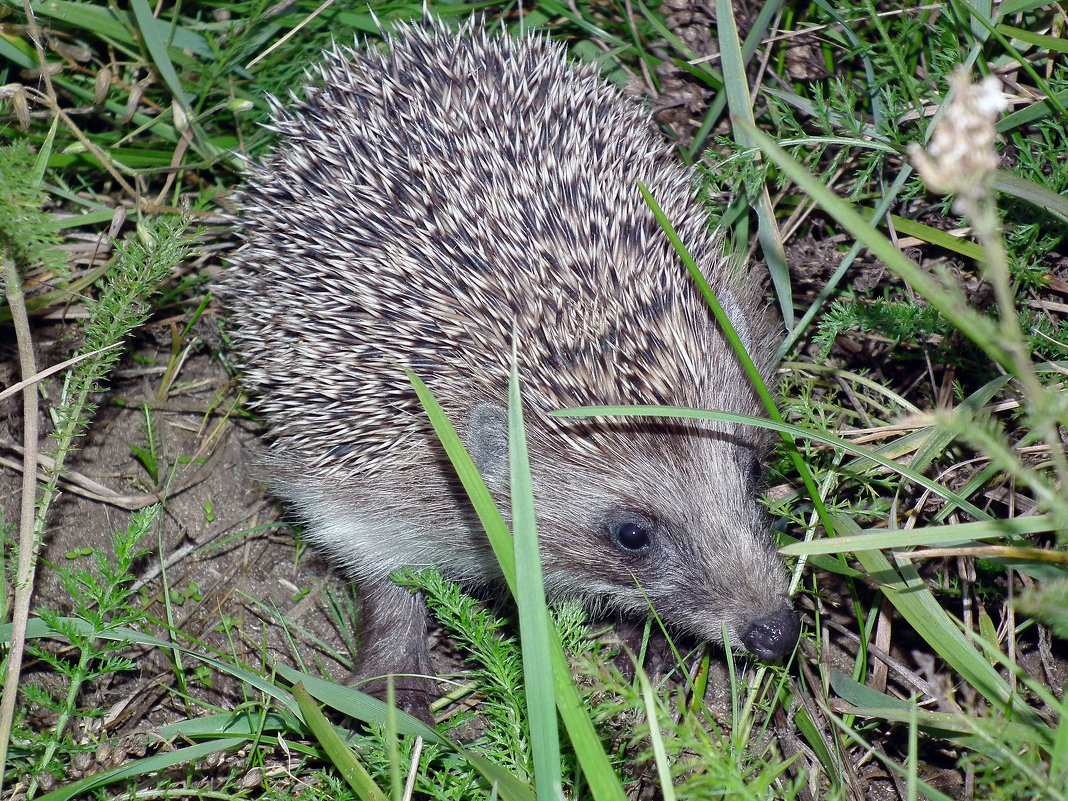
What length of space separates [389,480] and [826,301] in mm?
2186

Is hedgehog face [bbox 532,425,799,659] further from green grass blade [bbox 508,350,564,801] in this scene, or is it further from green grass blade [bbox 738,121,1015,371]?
green grass blade [bbox 738,121,1015,371]

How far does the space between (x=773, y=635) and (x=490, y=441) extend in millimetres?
1292

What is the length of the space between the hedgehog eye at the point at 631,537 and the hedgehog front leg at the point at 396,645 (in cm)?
115

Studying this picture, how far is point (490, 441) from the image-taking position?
150 inches

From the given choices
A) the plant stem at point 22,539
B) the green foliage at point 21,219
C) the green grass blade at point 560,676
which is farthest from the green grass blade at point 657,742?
the green foliage at point 21,219

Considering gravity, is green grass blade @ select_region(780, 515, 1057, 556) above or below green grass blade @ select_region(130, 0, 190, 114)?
below

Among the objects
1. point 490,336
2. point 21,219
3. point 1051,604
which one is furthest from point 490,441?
point 1051,604

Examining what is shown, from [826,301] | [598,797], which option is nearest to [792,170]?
[598,797]

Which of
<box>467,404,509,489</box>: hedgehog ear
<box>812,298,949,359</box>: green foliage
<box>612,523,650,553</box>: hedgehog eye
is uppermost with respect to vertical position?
<box>812,298,949,359</box>: green foliage

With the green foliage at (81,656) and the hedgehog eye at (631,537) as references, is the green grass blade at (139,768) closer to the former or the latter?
the green foliage at (81,656)

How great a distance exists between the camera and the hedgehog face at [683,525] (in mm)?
3639

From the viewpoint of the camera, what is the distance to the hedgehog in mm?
3717

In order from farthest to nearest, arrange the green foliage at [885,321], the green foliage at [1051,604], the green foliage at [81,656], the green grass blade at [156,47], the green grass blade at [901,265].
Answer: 1. the green grass blade at [156,47]
2. the green foliage at [885,321]
3. the green foliage at [81,656]
4. the green foliage at [1051,604]
5. the green grass blade at [901,265]

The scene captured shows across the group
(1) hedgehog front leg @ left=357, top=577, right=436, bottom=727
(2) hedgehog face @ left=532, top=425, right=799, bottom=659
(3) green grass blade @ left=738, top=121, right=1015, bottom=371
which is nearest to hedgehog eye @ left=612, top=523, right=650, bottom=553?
(2) hedgehog face @ left=532, top=425, right=799, bottom=659
